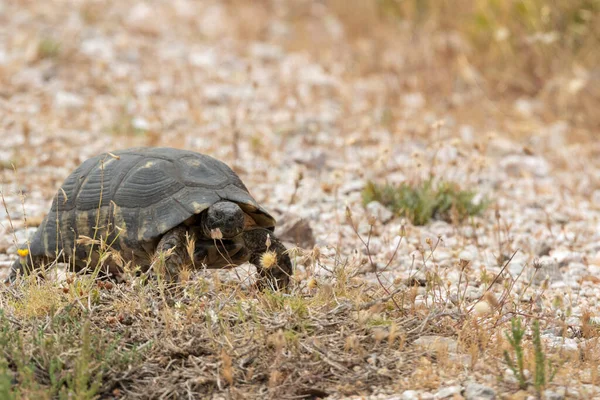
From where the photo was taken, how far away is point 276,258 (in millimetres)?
3527

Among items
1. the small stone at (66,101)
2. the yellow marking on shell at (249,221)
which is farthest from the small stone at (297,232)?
the small stone at (66,101)

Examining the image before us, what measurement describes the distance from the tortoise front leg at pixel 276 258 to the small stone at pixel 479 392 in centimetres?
107

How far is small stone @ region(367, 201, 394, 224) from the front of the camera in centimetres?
516

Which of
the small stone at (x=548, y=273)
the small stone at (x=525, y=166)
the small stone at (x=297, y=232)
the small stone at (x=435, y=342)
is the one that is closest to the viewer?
the small stone at (x=435, y=342)

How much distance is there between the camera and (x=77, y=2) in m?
11.1

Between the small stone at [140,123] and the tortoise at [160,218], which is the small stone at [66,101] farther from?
the tortoise at [160,218]

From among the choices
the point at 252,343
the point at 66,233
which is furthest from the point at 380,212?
the point at 252,343

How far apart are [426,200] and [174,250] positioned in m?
2.19

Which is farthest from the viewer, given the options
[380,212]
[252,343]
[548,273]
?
[380,212]

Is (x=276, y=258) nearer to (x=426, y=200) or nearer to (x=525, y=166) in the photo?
(x=426, y=200)

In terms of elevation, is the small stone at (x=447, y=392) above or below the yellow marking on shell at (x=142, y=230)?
below

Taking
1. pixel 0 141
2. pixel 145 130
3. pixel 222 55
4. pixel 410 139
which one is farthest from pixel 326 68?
pixel 0 141

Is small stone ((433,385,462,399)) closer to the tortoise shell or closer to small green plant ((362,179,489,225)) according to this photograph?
the tortoise shell

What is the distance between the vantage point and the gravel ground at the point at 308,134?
4.54 metres
